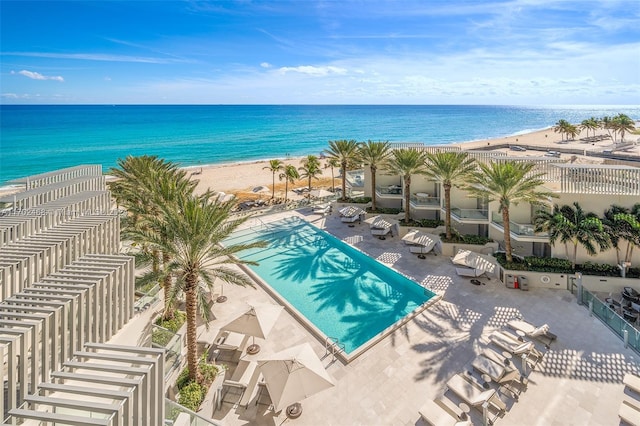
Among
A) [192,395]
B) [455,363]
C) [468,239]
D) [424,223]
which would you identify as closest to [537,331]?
[455,363]

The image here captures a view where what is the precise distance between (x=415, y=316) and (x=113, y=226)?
502 inches

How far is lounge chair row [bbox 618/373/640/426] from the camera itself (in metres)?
9.38

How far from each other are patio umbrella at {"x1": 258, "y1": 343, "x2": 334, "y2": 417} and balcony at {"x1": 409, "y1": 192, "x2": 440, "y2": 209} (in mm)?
17640

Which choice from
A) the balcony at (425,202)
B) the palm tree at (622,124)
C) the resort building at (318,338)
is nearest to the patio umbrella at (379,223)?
the balcony at (425,202)

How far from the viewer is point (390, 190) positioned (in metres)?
29.3

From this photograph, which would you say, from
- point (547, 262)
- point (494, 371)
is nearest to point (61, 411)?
point (494, 371)

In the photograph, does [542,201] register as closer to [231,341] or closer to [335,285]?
[335,285]

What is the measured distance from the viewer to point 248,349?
13.4 metres

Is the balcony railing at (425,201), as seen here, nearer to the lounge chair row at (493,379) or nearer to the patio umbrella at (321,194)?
the patio umbrella at (321,194)

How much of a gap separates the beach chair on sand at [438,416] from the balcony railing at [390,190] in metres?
20.4

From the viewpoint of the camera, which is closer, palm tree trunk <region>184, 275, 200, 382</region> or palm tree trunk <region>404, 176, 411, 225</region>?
palm tree trunk <region>184, 275, 200, 382</region>

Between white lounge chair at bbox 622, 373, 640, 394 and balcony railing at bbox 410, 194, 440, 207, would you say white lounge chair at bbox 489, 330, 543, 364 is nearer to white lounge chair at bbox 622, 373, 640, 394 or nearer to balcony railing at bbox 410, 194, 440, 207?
white lounge chair at bbox 622, 373, 640, 394

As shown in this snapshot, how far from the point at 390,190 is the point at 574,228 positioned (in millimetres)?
14246

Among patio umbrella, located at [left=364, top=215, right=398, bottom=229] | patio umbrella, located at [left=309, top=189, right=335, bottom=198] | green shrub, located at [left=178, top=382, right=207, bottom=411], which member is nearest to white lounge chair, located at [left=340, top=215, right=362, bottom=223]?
patio umbrella, located at [left=364, top=215, right=398, bottom=229]
